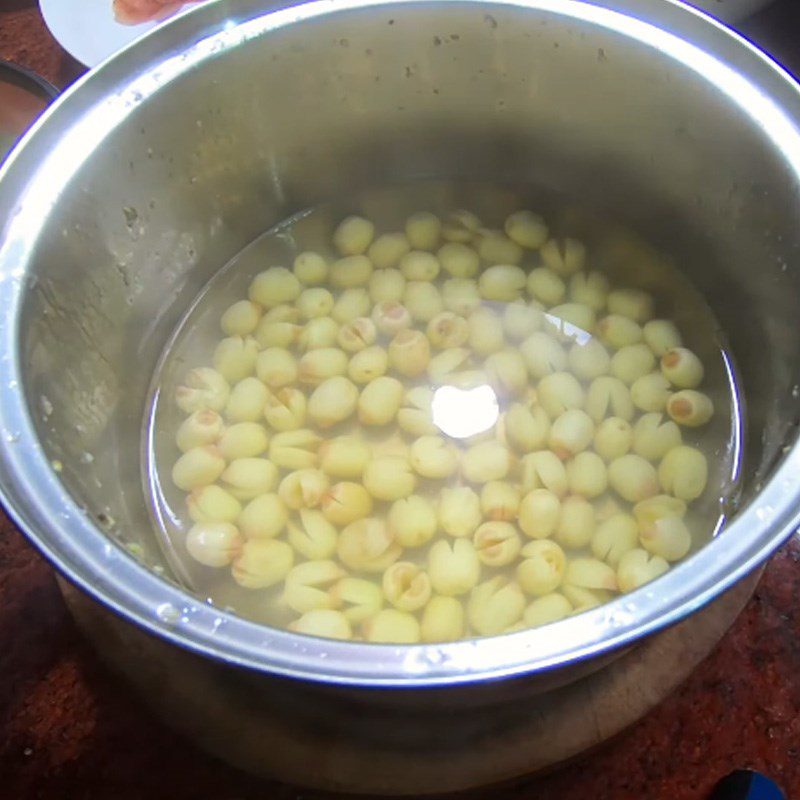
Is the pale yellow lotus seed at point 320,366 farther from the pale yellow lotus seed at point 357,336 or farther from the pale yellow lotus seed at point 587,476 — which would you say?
the pale yellow lotus seed at point 587,476

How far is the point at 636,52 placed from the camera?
83 cm

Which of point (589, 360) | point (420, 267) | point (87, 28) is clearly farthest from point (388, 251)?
point (87, 28)

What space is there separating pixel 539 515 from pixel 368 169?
0.45 m

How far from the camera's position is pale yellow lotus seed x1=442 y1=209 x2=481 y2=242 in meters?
1.03

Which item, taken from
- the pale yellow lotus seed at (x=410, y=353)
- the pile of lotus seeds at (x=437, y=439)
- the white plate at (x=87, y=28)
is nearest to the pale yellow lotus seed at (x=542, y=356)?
the pile of lotus seeds at (x=437, y=439)

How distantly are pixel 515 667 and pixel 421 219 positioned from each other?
632 mm

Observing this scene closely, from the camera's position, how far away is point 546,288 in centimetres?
98

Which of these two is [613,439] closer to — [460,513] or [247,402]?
[460,513]

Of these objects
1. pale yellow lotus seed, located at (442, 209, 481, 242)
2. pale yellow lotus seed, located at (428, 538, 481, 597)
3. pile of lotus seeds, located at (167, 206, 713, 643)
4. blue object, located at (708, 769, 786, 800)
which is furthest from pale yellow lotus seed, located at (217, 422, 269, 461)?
blue object, located at (708, 769, 786, 800)

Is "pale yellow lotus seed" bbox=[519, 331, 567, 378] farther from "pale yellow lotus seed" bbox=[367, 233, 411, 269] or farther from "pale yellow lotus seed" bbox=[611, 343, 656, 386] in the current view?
"pale yellow lotus seed" bbox=[367, 233, 411, 269]

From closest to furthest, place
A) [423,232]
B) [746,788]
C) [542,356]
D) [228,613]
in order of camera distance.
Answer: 1. [228,613]
2. [746,788]
3. [542,356]
4. [423,232]

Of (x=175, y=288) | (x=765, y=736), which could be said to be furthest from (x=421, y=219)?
(x=765, y=736)

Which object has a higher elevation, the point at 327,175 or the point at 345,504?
the point at 327,175

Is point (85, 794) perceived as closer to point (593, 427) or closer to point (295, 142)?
point (593, 427)
